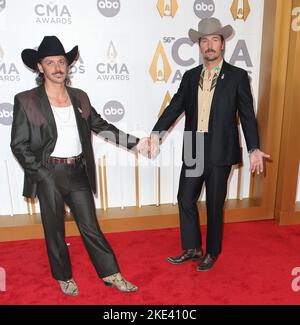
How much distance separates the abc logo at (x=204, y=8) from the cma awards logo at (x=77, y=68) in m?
1.23

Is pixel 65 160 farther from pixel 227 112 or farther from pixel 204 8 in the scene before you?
pixel 204 8

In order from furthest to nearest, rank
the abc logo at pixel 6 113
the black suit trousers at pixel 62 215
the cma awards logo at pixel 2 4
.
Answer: the abc logo at pixel 6 113 < the cma awards logo at pixel 2 4 < the black suit trousers at pixel 62 215

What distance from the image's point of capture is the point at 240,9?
12.1 feet

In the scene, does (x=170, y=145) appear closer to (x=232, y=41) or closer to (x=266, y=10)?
(x=232, y=41)

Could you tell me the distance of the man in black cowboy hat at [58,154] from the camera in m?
2.49

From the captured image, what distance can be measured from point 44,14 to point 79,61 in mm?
511

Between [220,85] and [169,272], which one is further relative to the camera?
[169,272]

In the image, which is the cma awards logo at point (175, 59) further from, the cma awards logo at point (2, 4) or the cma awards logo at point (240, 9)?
the cma awards logo at point (2, 4)

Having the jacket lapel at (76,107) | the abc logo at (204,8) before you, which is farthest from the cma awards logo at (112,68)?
the jacket lapel at (76,107)

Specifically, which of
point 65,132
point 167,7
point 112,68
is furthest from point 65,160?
point 167,7

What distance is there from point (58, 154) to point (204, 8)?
214cm

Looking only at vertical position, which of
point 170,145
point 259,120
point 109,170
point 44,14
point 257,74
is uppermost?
point 44,14

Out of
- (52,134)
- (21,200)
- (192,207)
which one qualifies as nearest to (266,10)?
(192,207)

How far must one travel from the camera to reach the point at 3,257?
3307 mm
